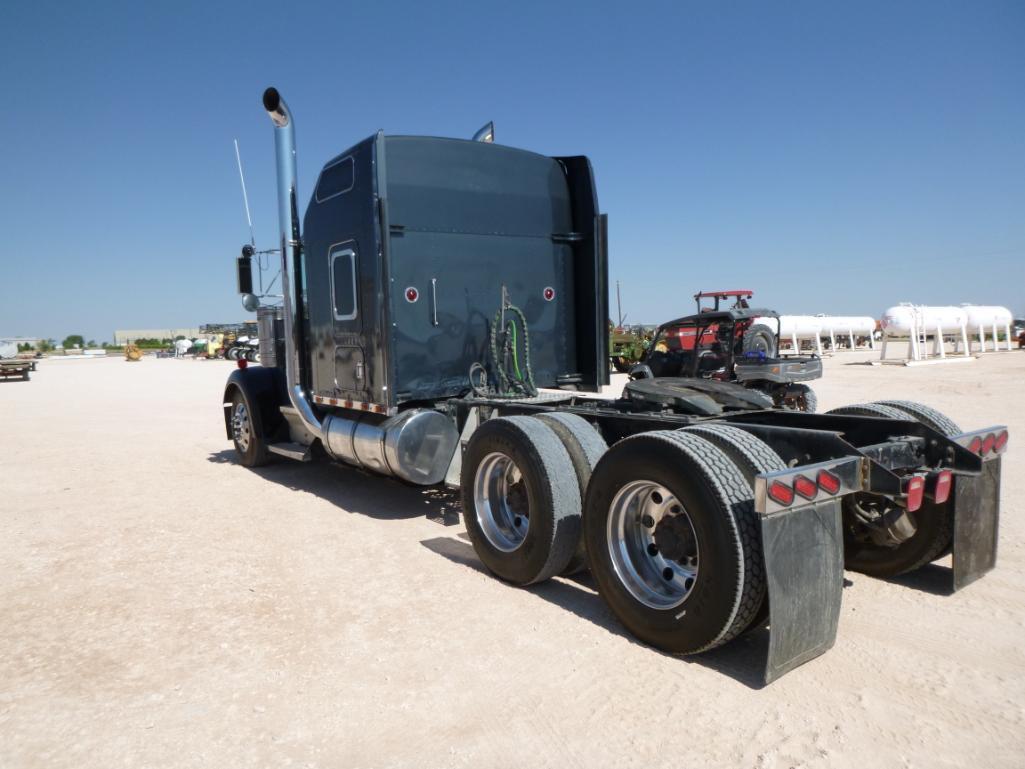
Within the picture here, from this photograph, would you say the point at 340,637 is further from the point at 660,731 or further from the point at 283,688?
the point at 660,731

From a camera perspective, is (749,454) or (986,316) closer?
(749,454)

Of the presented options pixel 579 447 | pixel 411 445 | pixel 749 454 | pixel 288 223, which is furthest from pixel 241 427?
pixel 749 454

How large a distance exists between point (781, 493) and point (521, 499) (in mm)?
2058

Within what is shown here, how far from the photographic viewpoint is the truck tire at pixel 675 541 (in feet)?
10.5

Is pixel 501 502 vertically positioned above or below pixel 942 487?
below

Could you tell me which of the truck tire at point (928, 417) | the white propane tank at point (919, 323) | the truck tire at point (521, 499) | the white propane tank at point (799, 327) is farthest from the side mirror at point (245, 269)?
the white propane tank at point (799, 327)

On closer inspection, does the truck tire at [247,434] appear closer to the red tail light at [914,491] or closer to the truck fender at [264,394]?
the truck fender at [264,394]

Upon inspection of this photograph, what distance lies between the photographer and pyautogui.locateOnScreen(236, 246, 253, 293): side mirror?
7973mm

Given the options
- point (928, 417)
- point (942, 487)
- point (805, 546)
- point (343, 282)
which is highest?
point (343, 282)

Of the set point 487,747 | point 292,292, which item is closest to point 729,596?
point 487,747

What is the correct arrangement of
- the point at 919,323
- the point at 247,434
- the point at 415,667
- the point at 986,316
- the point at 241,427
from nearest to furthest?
the point at 415,667 → the point at 247,434 → the point at 241,427 → the point at 919,323 → the point at 986,316

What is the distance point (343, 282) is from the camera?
6.61 metres

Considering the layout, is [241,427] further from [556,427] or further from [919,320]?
[919,320]

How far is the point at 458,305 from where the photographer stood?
6.52 meters
